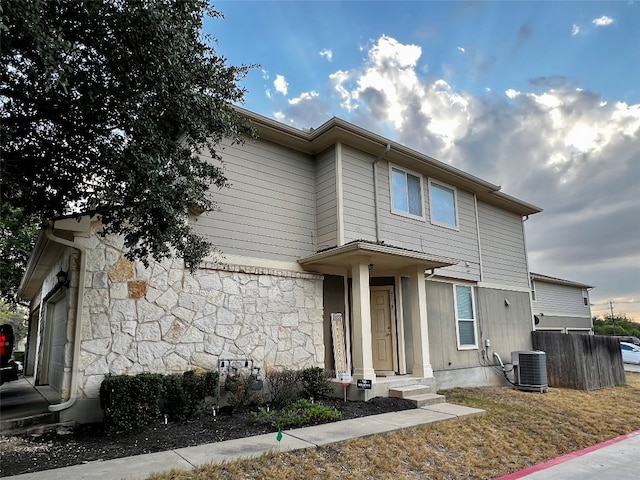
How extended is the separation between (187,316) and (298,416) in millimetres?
2590

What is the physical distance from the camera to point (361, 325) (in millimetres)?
8109

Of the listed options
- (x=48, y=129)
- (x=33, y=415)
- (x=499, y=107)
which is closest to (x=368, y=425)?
(x=33, y=415)

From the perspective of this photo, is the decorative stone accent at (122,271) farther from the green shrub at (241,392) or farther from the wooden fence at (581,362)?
the wooden fence at (581,362)

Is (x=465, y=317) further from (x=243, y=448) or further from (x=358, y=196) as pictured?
(x=243, y=448)

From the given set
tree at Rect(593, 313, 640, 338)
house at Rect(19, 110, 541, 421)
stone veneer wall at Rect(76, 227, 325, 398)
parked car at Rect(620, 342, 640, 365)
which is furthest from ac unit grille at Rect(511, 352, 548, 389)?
tree at Rect(593, 313, 640, 338)

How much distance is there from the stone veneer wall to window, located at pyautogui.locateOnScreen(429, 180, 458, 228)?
13.3 ft

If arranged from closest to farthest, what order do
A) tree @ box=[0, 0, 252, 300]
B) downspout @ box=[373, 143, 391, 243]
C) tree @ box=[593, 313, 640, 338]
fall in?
tree @ box=[0, 0, 252, 300] < downspout @ box=[373, 143, 391, 243] < tree @ box=[593, 313, 640, 338]

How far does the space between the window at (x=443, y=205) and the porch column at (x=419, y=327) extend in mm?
2124

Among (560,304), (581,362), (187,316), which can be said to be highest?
(560,304)

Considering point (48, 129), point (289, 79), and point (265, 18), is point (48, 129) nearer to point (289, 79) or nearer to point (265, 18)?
point (265, 18)

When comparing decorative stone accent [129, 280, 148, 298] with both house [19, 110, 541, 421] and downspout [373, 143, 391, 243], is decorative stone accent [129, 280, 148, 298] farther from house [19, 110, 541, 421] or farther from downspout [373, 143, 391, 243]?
downspout [373, 143, 391, 243]

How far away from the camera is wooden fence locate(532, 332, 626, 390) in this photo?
10867 mm

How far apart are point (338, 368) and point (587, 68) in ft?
29.1

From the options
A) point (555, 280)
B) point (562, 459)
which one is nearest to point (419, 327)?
point (562, 459)
